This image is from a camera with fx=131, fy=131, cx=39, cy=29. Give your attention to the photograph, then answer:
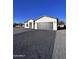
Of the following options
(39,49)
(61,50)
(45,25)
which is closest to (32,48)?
(39,49)

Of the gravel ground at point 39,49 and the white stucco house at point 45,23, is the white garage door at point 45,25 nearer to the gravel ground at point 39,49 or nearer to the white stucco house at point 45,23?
the white stucco house at point 45,23

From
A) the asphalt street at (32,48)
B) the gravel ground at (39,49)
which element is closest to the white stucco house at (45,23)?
the gravel ground at (39,49)

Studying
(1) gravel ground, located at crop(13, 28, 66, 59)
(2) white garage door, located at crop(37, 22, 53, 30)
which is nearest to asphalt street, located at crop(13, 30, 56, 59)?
(1) gravel ground, located at crop(13, 28, 66, 59)

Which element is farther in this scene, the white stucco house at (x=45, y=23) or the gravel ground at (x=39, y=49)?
the gravel ground at (x=39, y=49)

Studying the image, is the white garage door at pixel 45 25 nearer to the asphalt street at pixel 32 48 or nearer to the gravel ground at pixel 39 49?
the gravel ground at pixel 39 49

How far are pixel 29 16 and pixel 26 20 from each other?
0.31ft

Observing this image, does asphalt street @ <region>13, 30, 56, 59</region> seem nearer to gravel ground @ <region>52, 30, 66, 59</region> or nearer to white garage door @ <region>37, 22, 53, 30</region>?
gravel ground @ <region>52, 30, 66, 59</region>

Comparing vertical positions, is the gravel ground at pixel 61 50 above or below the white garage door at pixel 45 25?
below

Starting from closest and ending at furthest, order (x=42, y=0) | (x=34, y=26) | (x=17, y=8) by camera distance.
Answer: (x=17, y=8)
(x=42, y=0)
(x=34, y=26)

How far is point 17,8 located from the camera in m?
1.70

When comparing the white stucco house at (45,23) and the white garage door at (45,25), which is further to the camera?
the white garage door at (45,25)
